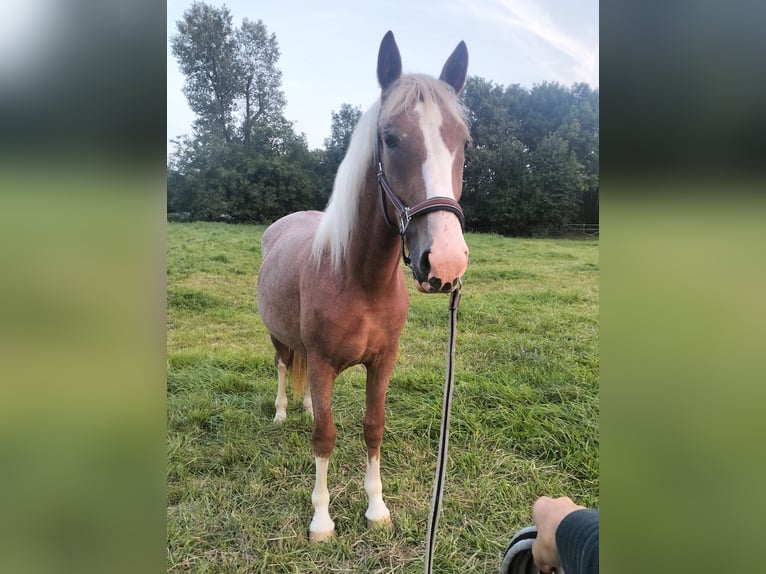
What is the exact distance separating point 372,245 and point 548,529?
3.13 ft

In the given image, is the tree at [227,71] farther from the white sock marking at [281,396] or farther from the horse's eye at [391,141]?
the white sock marking at [281,396]

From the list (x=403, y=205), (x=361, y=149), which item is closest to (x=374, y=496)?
(x=403, y=205)

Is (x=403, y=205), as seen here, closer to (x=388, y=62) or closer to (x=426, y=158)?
(x=426, y=158)

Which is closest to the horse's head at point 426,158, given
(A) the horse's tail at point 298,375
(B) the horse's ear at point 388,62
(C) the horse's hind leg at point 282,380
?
(B) the horse's ear at point 388,62

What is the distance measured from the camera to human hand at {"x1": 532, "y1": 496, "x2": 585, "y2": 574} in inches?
33.1

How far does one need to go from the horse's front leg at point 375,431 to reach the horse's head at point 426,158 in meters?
0.76

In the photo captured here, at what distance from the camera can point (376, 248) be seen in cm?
145

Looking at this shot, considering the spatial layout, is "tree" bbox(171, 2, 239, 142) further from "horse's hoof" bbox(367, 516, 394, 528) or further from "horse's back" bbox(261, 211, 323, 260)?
"horse's hoof" bbox(367, 516, 394, 528)

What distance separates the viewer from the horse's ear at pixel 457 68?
1.26m

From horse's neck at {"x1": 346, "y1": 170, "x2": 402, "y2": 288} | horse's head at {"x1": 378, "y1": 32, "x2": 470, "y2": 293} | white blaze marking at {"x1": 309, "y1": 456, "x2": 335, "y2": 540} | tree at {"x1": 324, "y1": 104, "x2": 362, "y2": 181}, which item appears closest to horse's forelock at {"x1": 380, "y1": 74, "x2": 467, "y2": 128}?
horse's head at {"x1": 378, "y1": 32, "x2": 470, "y2": 293}
